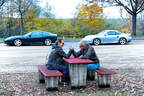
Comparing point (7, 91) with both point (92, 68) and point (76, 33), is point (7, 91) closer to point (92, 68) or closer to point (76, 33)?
point (92, 68)

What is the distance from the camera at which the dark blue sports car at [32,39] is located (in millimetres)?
21266

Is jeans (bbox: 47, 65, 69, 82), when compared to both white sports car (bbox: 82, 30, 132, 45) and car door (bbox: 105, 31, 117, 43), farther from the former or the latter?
car door (bbox: 105, 31, 117, 43)

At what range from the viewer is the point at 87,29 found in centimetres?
3162

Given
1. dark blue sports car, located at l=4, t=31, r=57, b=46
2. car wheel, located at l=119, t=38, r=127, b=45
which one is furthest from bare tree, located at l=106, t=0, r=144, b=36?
dark blue sports car, located at l=4, t=31, r=57, b=46

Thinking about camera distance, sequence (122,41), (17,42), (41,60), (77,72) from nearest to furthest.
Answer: (77,72)
(41,60)
(17,42)
(122,41)

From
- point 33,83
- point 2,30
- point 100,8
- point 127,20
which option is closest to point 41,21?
point 2,30

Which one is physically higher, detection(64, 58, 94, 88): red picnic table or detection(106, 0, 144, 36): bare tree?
detection(106, 0, 144, 36): bare tree

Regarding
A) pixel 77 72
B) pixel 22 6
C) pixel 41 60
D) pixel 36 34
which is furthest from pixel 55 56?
pixel 22 6

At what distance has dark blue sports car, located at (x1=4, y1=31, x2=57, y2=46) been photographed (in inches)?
837

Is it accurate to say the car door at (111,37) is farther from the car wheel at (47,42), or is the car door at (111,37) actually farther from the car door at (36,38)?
the car door at (36,38)

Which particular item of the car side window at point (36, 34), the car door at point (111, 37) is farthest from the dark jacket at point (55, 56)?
A: the car door at point (111, 37)

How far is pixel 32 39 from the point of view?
21.7 metres

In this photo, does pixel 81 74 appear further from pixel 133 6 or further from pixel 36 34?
pixel 133 6

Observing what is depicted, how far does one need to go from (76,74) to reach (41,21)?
93.0ft
